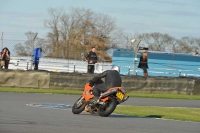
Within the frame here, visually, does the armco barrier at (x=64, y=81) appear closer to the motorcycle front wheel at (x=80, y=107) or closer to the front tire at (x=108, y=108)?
the motorcycle front wheel at (x=80, y=107)

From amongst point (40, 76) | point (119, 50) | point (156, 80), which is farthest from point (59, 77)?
point (119, 50)

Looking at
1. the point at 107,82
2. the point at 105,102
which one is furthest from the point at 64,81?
the point at 105,102

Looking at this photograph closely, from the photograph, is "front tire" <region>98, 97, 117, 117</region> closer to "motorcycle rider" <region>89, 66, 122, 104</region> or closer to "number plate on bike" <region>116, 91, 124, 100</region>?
"number plate on bike" <region>116, 91, 124, 100</region>

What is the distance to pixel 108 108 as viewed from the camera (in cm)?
1362

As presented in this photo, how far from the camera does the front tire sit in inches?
532

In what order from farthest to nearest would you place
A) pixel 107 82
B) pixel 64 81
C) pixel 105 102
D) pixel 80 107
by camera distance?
pixel 64 81 < pixel 80 107 < pixel 107 82 < pixel 105 102

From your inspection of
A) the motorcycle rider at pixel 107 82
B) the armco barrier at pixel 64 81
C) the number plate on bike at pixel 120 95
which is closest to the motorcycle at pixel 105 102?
the number plate on bike at pixel 120 95

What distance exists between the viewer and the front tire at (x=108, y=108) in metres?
13.5

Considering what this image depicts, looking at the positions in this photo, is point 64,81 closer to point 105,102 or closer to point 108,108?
point 105,102

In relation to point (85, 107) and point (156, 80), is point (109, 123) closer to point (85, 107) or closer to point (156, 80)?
point (85, 107)

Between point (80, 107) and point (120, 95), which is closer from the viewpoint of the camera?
point (120, 95)

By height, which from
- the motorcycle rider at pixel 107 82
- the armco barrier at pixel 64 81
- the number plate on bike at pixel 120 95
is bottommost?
the armco barrier at pixel 64 81

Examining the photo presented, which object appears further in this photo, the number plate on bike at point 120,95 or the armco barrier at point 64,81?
the armco barrier at point 64,81

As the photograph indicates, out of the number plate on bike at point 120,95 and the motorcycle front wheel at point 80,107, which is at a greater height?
the number plate on bike at point 120,95
